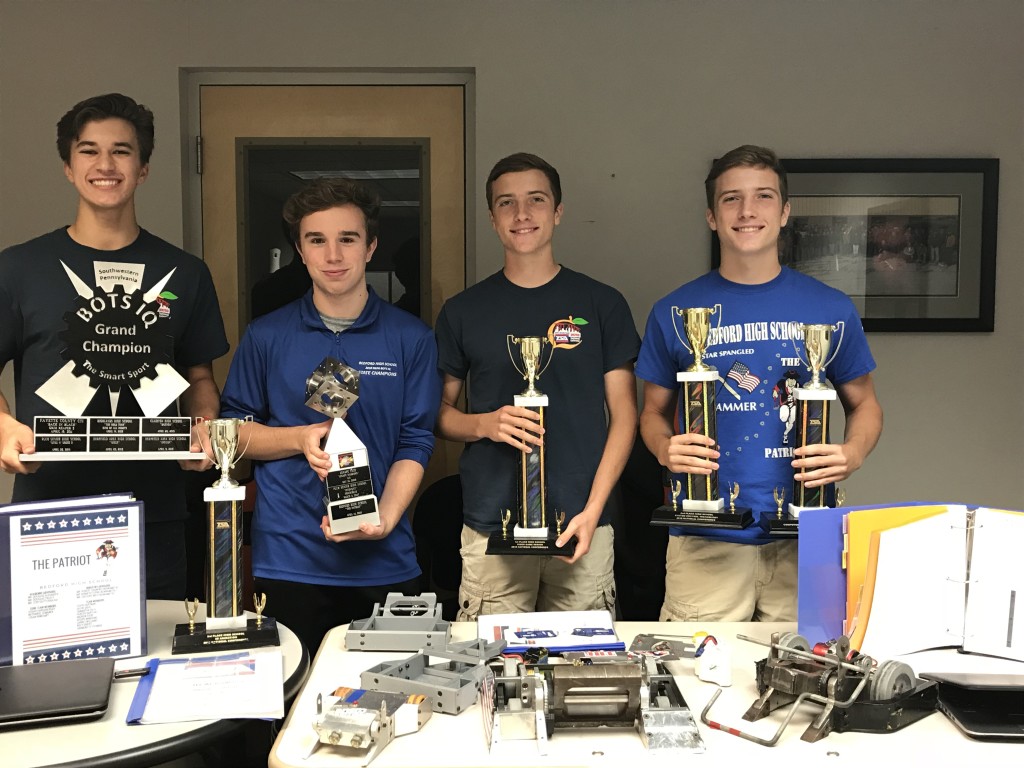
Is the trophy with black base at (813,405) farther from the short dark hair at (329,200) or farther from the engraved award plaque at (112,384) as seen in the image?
the engraved award plaque at (112,384)

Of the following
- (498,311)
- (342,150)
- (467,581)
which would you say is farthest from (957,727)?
(342,150)

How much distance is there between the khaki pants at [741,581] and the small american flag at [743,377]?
17.0 inches

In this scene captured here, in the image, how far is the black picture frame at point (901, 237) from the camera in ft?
12.2

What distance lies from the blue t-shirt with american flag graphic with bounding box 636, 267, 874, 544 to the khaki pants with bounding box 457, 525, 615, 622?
0.30 meters

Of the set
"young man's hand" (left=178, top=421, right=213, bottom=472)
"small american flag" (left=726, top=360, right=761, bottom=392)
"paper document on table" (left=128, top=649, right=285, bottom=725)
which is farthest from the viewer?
"small american flag" (left=726, top=360, right=761, bottom=392)

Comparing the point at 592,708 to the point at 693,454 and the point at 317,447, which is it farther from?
the point at 317,447

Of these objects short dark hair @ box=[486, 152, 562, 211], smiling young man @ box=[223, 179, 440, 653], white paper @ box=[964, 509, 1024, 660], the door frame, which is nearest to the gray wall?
the door frame

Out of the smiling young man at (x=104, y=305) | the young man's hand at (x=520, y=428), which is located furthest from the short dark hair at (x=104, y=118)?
the young man's hand at (x=520, y=428)

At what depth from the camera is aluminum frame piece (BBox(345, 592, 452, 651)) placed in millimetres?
1978

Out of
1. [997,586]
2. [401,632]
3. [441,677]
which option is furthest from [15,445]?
[997,586]

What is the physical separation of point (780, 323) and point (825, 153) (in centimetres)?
160

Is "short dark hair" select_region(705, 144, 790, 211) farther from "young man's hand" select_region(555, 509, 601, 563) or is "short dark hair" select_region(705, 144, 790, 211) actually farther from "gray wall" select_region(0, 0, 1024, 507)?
"gray wall" select_region(0, 0, 1024, 507)

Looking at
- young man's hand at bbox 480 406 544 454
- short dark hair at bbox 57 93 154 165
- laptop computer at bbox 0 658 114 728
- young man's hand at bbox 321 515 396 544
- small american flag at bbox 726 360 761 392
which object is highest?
short dark hair at bbox 57 93 154 165

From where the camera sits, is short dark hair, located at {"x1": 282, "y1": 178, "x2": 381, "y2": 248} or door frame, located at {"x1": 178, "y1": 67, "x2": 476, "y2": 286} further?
door frame, located at {"x1": 178, "y1": 67, "x2": 476, "y2": 286}
